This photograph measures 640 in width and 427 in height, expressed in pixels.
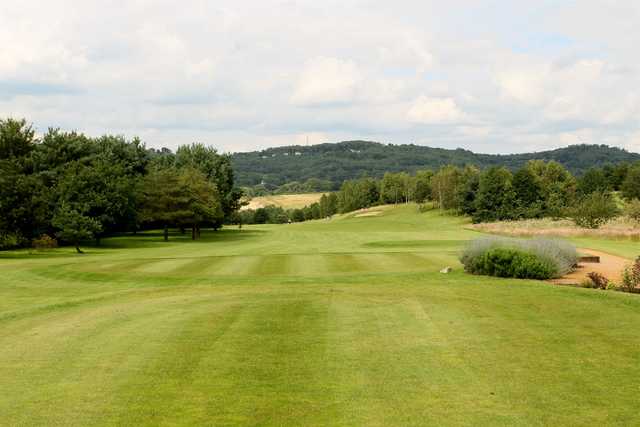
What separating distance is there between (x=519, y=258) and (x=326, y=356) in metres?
14.5

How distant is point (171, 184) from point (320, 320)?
2183 inches

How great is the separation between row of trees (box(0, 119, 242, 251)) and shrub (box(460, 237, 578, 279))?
1458 inches

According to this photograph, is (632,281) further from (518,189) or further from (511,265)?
(518,189)

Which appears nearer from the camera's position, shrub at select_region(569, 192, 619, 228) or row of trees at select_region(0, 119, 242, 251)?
row of trees at select_region(0, 119, 242, 251)

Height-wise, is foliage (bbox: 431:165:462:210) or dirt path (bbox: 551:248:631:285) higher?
foliage (bbox: 431:165:462:210)

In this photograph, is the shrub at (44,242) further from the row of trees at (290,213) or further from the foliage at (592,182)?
the foliage at (592,182)

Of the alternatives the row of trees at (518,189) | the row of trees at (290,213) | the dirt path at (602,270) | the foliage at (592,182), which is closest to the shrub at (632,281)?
the dirt path at (602,270)

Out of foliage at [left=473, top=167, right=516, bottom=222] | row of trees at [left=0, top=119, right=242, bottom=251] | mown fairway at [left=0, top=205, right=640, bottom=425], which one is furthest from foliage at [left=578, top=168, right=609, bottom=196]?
mown fairway at [left=0, top=205, right=640, bottom=425]

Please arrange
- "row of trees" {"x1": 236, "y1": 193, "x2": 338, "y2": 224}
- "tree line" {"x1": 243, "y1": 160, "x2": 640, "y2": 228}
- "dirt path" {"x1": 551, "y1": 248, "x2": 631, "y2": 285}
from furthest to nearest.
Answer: "row of trees" {"x1": 236, "y1": 193, "x2": 338, "y2": 224} → "tree line" {"x1": 243, "y1": 160, "x2": 640, "y2": 228} → "dirt path" {"x1": 551, "y1": 248, "x2": 631, "y2": 285}

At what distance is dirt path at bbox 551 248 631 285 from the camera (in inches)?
895

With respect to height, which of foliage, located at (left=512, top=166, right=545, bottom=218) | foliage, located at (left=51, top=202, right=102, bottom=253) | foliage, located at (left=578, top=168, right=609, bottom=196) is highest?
foliage, located at (left=578, top=168, right=609, bottom=196)

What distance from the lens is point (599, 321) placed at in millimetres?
14414

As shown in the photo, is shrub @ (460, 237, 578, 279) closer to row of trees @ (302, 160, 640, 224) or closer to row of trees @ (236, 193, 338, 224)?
row of trees @ (302, 160, 640, 224)

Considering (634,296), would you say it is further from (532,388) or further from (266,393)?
(266,393)
